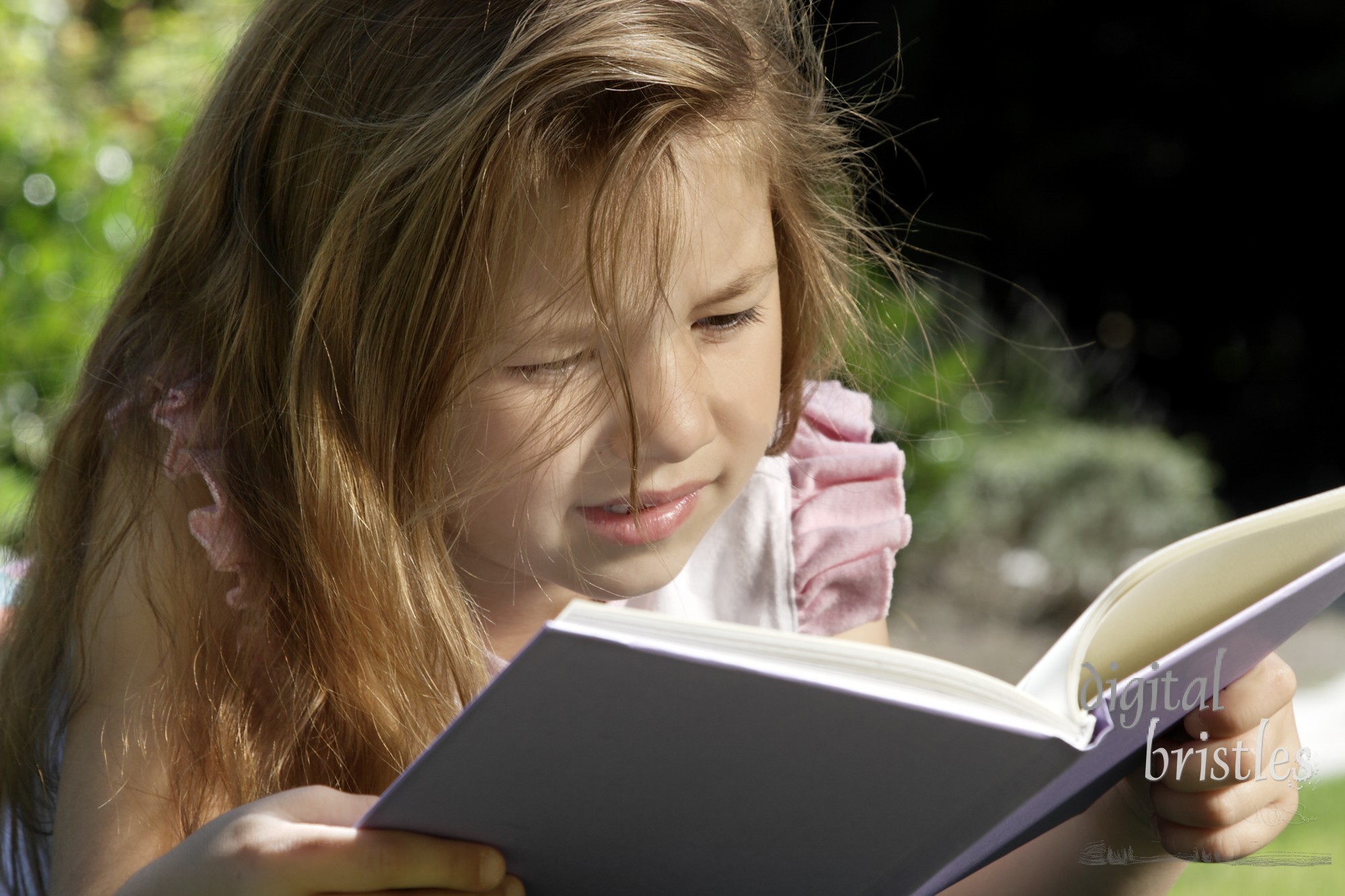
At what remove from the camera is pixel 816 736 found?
0.83 meters

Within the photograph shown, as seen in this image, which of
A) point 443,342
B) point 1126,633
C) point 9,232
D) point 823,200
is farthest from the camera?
point 9,232

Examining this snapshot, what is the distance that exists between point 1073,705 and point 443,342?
2.15 ft

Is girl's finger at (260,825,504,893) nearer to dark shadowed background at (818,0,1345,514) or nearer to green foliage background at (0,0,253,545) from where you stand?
green foliage background at (0,0,253,545)

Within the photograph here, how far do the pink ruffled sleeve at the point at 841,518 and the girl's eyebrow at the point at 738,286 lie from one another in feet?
1.74

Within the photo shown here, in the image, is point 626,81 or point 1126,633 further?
point 626,81

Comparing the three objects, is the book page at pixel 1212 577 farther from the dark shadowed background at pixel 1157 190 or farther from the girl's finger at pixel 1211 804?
the dark shadowed background at pixel 1157 190

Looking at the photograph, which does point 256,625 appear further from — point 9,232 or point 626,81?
point 9,232

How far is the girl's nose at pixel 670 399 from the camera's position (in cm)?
121

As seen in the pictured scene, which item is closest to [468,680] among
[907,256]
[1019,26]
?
[907,256]

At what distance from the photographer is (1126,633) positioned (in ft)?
3.43

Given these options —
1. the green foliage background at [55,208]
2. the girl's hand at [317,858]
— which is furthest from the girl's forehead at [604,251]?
the green foliage background at [55,208]

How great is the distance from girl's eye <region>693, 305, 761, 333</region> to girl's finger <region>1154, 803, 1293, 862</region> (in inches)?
24.9

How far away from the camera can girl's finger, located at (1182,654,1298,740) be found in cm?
116

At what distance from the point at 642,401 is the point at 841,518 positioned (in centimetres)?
66
